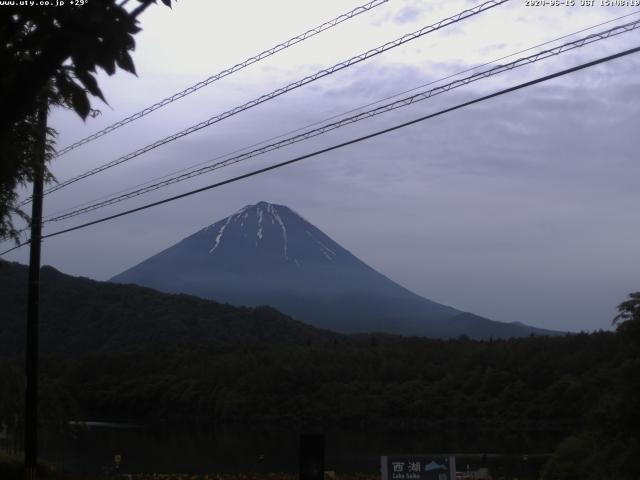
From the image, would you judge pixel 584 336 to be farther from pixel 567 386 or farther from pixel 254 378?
pixel 254 378

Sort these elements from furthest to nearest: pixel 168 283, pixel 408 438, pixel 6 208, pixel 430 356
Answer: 1. pixel 168 283
2. pixel 430 356
3. pixel 408 438
4. pixel 6 208

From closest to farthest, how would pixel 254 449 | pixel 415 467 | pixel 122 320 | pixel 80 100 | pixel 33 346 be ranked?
pixel 80 100 → pixel 415 467 → pixel 33 346 → pixel 254 449 → pixel 122 320

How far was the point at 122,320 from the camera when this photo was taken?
301 feet

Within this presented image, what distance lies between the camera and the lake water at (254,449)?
2873 centimetres

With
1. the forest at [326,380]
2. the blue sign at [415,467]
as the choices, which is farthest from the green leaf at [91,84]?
the forest at [326,380]

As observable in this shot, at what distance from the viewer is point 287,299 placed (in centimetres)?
17562

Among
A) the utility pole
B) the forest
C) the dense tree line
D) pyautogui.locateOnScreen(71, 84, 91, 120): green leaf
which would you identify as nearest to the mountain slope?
the forest

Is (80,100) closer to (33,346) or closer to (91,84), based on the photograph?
(91,84)

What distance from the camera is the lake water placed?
28734 mm

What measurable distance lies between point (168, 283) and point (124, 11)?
148048mm

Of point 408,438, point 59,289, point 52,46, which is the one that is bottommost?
point 408,438

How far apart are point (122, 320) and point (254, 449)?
55.2 meters

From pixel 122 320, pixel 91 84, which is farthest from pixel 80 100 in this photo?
pixel 122 320

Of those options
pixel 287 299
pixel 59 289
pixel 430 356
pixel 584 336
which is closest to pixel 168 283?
pixel 287 299
